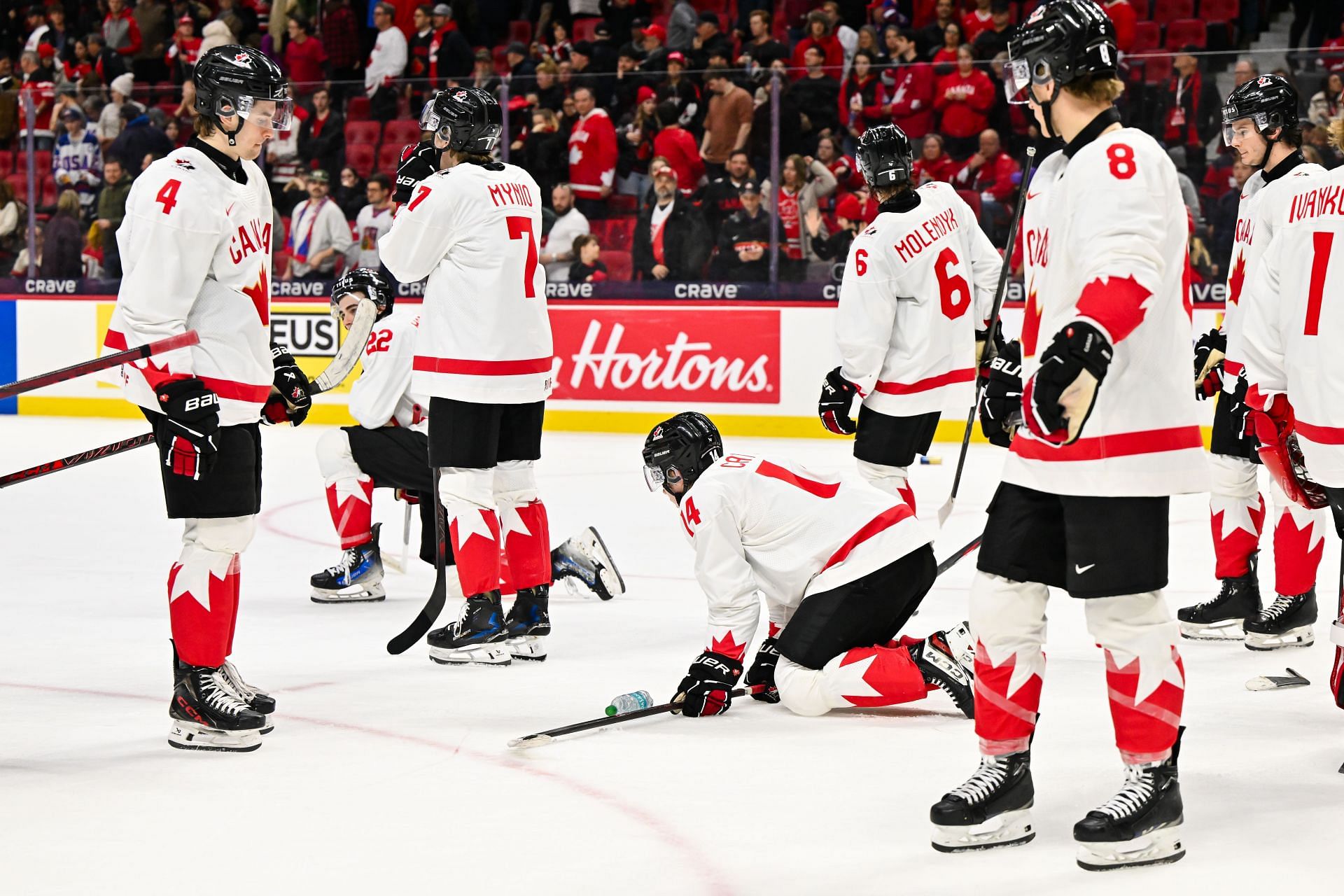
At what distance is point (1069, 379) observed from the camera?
2531mm

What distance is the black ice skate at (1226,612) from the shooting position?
4.71 m

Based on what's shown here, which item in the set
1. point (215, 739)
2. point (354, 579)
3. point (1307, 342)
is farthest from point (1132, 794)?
point (354, 579)

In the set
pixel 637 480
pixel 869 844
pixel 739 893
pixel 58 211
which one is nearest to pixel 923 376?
pixel 869 844

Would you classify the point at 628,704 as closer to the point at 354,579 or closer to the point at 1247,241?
the point at 354,579

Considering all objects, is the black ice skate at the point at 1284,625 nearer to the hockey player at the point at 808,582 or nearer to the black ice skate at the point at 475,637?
the hockey player at the point at 808,582

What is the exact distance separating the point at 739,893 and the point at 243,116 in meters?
2.08

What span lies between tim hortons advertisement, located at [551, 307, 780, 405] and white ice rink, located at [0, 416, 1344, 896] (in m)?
4.42

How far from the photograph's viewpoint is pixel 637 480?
8.01m

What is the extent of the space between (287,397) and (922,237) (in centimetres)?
193

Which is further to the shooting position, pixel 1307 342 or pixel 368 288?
pixel 368 288

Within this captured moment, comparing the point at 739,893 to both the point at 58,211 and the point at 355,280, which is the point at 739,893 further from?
the point at 58,211

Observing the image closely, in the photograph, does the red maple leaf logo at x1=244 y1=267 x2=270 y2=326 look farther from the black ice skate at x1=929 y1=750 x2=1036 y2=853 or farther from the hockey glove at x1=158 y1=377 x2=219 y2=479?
the black ice skate at x1=929 y1=750 x2=1036 y2=853

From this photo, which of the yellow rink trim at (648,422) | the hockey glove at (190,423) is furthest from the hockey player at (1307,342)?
the yellow rink trim at (648,422)

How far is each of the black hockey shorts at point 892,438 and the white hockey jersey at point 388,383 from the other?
64.7 inches
